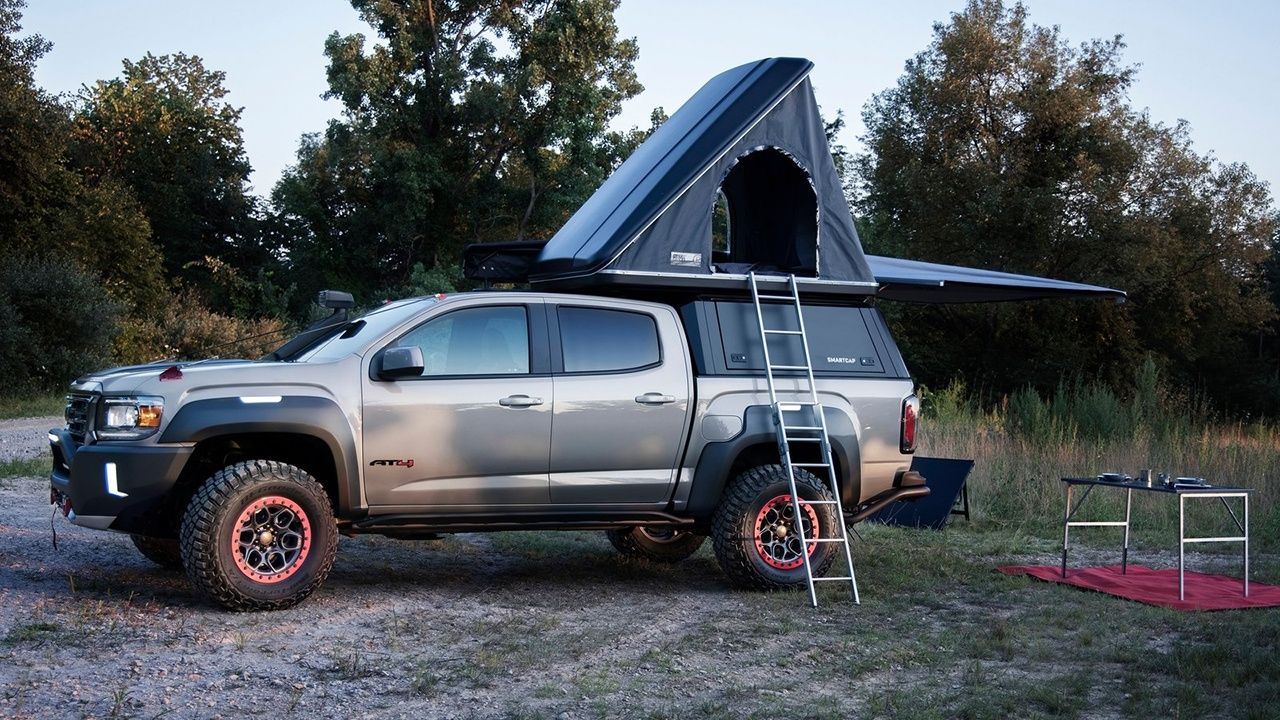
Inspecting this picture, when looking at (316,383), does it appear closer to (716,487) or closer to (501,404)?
(501,404)

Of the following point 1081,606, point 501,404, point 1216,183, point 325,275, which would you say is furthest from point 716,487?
point 325,275

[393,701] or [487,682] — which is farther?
[487,682]

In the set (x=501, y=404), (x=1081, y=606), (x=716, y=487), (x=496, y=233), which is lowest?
(x=1081, y=606)

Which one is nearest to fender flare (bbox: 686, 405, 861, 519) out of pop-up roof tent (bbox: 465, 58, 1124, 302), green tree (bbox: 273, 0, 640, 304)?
pop-up roof tent (bbox: 465, 58, 1124, 302)

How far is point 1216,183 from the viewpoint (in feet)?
117

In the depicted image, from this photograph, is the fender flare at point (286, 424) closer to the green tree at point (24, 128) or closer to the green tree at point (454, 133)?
the green tree at point (24, 128)

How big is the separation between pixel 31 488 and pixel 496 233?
28.9m

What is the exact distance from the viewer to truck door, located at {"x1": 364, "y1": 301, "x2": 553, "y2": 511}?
7727 millimetres

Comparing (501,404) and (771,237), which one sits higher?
(771,237)

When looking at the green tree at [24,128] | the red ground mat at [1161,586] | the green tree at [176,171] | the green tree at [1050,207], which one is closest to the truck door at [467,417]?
the red ground mat at [1161,586]

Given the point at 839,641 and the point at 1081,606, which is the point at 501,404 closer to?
the point at 839,641

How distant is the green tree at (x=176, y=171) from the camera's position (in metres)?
44.9

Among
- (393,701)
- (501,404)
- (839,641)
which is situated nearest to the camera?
(393,701)

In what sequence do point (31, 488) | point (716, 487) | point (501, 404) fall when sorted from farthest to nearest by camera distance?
point (31, 488), point (716, 487), point (501, 404)
